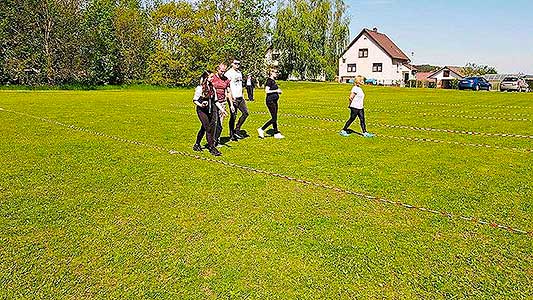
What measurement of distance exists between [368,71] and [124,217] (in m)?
78.1

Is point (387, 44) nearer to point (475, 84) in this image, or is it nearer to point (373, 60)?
point (373, 60)

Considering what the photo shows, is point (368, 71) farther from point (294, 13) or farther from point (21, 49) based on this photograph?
point (21, 49)

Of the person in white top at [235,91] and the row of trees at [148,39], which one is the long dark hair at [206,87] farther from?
the row of trees at [148,39]

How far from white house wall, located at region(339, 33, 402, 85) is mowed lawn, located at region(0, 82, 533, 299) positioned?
70318mm

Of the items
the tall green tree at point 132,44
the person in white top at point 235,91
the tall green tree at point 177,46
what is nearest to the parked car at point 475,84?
the tall green tree at point 177,46

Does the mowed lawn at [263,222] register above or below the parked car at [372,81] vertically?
below

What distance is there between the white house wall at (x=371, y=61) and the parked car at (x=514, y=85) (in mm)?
29118

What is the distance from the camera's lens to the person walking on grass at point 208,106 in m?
9.46

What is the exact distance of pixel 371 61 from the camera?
79062 millimetres

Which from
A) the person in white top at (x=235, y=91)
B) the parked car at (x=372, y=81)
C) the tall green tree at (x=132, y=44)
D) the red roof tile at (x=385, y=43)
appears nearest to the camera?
the person in white top at (x=235, y=91)

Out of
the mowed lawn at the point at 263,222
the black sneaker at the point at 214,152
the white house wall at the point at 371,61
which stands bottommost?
the mowed lawn at the point at 263,222

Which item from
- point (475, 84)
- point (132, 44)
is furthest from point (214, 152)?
point (475, 84)

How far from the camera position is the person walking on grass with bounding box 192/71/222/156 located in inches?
372

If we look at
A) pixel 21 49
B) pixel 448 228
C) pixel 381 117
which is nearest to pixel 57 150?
pixel 448 228
